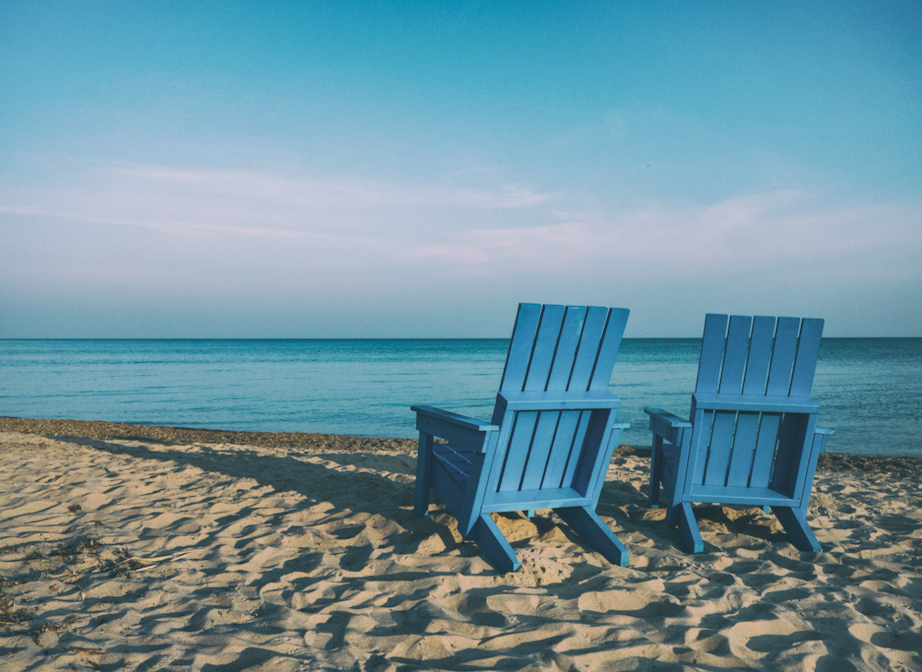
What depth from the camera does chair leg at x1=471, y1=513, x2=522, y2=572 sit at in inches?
97.7

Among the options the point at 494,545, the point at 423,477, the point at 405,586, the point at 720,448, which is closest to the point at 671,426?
the point at 720,448

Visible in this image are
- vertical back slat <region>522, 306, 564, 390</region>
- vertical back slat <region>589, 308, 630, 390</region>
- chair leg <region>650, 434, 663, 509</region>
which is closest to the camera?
vertical back slat <region>522, 306, 564, 390</region>

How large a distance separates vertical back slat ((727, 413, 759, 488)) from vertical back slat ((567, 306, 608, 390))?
1.04 m

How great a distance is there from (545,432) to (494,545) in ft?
2.05

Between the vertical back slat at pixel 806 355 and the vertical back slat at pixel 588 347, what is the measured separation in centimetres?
118

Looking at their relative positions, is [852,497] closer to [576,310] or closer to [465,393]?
[576,310]

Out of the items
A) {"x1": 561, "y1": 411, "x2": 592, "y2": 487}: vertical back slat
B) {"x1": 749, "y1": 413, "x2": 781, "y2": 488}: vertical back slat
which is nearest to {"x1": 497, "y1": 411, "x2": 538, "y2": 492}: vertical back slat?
{"x1": 561, "y1": 411, "x2": 592, "y2": 487}: vertical back slat

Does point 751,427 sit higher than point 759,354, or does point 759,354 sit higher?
point 759,354

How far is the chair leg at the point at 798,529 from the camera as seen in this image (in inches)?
116

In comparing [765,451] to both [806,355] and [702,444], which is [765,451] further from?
[806,355]

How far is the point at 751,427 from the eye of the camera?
10.2 feet

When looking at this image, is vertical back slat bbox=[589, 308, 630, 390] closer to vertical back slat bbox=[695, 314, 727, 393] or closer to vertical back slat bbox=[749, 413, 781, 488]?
vertical back slat bbox=[695, 314, 727, 393]

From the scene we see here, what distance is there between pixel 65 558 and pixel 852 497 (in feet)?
17.1

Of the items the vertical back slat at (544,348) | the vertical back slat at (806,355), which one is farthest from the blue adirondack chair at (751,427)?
the vertical back slat at (544,348)
